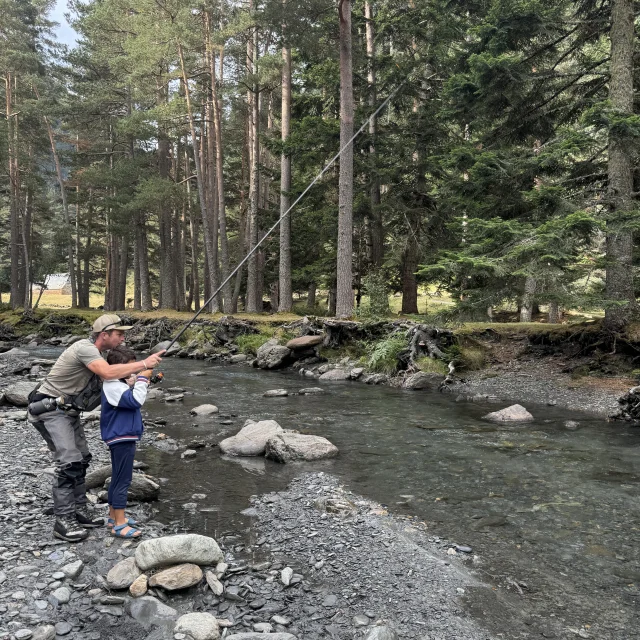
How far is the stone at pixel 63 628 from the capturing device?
335 centimetres

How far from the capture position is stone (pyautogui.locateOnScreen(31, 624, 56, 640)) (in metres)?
3.20

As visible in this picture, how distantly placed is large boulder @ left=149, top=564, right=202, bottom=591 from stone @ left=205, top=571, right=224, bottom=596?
7 centimetres

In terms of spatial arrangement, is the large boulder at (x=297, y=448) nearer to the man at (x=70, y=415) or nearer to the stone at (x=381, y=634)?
the man at (x=70, y=415)

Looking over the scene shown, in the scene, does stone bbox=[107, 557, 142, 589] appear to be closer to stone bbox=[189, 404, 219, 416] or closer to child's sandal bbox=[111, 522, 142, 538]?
child's sandal bbox=[111, 522, 142, 538]

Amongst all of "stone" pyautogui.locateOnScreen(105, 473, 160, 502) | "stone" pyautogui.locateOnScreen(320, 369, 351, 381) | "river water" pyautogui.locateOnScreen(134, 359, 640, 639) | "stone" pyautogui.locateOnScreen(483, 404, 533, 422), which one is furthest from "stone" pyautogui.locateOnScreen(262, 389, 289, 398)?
"stone" pyautogui.locateOnScreen(105, 473, 160, 502)

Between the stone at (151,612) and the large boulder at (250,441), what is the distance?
409 centimetres

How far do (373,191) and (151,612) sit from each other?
68.1 ft

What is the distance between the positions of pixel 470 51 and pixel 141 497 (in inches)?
560

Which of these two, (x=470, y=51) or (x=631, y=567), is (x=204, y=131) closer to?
(x=470, y=51)

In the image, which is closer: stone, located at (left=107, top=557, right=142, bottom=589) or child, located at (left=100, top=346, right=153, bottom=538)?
stone, located at (left=107, top=557, right=142, bottom=589)

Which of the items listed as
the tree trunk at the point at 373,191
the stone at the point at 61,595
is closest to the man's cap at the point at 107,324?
the stone at the point at 61,595

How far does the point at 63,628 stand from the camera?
3.38 m

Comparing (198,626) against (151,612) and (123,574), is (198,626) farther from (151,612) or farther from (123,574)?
(123,574)

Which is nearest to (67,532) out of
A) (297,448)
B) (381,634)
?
(381,634)
